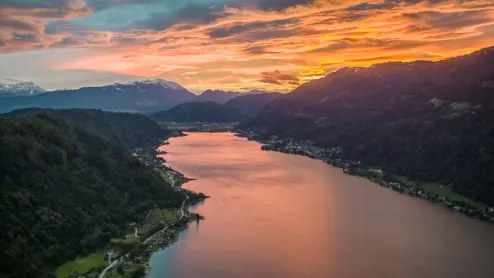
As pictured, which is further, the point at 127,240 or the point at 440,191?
the point at 440,191

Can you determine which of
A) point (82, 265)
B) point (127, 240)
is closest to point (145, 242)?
point (127, 240)

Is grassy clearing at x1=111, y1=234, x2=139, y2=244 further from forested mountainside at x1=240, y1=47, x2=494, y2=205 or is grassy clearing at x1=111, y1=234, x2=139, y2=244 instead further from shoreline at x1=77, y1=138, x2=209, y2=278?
forested mountainside at x1=240, y1=47, x2=494, y2=205

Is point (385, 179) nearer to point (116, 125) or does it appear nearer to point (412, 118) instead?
point (412, 118)

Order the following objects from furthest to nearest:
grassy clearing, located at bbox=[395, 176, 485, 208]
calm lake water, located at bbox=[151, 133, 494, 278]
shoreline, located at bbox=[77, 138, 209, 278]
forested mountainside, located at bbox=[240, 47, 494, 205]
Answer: forested mountainside, located at bbox=[240, 47, 494, 205], grassy clearing, located at bbox=[395, 176, 485, 208], calm lake water, located at bbox=[151, 133, 494, 278], shoreline, located at bbox=[77, 138, 209, 278]

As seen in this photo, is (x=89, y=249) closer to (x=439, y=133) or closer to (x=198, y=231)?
(x=198, y=231)

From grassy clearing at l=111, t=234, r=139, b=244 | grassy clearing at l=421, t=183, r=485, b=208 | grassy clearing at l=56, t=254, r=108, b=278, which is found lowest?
grassy clearing at l=56, t=254, r=108, b=278

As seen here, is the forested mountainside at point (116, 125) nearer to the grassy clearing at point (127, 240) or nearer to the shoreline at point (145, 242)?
Answer: the shoreline at point (145, 242)

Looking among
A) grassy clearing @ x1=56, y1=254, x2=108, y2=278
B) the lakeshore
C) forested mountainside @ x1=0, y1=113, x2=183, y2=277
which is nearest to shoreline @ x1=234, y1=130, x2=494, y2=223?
the lakeshore
